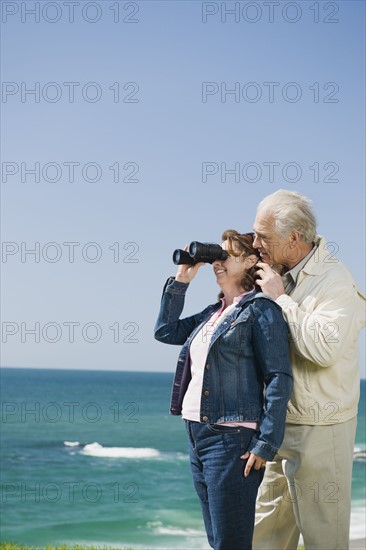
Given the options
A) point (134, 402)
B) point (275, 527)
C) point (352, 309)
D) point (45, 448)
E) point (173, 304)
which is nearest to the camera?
point (352, 309)

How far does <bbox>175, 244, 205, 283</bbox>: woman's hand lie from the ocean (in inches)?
358

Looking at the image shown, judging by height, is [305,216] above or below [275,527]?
above

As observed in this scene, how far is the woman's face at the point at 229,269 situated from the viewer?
9.97 feet

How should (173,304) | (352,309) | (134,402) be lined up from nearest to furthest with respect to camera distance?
(352,309) → (173,304) → (134,402)

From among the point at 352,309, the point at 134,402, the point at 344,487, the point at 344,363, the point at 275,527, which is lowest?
the point at 134,402

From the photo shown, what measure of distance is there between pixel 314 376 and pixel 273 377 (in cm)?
27

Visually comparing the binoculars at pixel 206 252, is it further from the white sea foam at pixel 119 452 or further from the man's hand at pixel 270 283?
the white sea foam at pixel 119 452

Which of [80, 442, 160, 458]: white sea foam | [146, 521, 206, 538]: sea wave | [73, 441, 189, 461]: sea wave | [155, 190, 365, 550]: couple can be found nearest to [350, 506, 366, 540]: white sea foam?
[146, 521, 206, 538]: sea wave

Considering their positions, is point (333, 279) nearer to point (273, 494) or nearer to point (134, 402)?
point (273, 494)

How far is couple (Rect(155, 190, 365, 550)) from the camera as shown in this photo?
2.82 metres

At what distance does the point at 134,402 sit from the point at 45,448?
17316 mm

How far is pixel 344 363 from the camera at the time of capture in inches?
122

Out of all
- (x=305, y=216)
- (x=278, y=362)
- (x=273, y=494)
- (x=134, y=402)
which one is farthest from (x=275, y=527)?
(x=134, y=402)

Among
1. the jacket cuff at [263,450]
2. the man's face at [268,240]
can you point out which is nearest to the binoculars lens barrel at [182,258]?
the man's face at [268,240]
